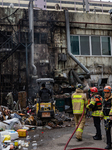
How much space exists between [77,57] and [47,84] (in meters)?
4.66

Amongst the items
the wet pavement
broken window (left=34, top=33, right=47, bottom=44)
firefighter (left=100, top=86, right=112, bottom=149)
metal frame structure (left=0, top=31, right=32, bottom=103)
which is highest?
broken window (left=34, top=33, right=47, bottom=44)

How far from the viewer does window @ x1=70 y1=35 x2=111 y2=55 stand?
51.1 feet

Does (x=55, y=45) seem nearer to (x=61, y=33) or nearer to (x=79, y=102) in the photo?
(x=61, y=33)

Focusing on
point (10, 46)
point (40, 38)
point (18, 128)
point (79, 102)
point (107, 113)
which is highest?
point (40, 38)

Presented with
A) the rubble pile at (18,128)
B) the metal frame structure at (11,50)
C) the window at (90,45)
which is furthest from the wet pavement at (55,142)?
the window at (90,45)

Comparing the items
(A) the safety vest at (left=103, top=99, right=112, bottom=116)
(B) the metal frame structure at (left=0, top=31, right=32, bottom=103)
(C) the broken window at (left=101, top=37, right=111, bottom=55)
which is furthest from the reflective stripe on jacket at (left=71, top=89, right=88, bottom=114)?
(C) the broken window at (left=101, top=37, right=111, bottom=55)

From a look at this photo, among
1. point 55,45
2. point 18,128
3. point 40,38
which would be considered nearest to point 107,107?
point 18,128

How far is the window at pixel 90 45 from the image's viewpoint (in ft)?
51.1

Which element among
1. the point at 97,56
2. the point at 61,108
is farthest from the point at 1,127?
the point at 97,56

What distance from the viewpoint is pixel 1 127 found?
7.50 metres

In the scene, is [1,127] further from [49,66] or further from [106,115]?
Result: [49,66]

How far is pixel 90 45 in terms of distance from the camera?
15.8m

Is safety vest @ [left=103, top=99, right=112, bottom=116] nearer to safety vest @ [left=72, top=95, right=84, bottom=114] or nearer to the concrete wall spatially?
safety vest @ [left=72, top=95, right=84, bottom=114]

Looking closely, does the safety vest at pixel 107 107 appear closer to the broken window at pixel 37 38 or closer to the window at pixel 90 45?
the broken window at pixel 37 38
